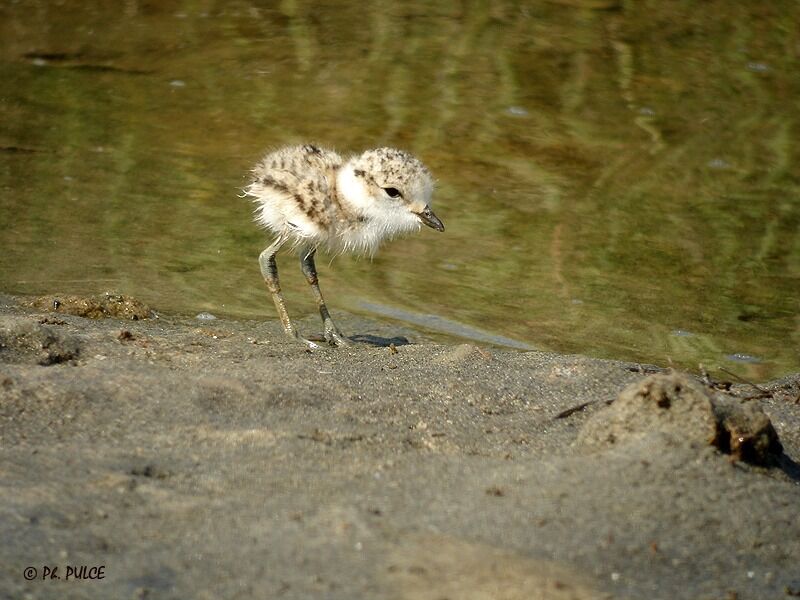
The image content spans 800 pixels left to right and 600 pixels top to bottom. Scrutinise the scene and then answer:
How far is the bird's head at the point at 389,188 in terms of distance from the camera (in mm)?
5199

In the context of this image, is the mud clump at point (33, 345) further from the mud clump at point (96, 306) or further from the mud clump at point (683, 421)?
the mud clump at point (683, 421)

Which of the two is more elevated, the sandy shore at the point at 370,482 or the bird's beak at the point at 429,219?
the sandy shore at the point at 370,482

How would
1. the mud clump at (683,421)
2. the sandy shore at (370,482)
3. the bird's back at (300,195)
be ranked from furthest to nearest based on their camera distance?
1. the bird's back at (300,195)
2. the mud clump at (683,421)
3. the sandy shore at (370,482)

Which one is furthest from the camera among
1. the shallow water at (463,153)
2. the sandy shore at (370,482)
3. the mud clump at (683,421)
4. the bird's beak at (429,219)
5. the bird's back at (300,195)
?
the shallow water at (463,153)

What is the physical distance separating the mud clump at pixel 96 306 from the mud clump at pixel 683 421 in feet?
7.96

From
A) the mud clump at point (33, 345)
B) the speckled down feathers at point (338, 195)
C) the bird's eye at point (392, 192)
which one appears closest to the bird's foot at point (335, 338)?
the speckled down feathers at point (338, 195)

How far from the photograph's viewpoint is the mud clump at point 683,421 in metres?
3.38

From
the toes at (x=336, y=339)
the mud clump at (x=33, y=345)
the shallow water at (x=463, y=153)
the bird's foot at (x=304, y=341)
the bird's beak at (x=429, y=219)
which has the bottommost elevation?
the shallow water at (x=463, y=153)

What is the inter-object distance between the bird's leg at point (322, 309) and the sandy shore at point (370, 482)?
802 mm

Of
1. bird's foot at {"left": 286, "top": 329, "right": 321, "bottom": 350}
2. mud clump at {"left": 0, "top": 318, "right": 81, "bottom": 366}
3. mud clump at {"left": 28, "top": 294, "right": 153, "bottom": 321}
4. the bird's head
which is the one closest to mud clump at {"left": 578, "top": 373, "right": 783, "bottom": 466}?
bird's foot at {"left": 286, "top": 329, "right": 321, "bottom": 350}

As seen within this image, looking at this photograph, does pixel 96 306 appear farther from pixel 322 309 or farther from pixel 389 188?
pixel 389 188

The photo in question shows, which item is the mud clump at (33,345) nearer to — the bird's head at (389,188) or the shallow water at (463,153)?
the shallow water at (463,153)

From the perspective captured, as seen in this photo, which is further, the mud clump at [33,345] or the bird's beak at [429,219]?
the bird's beak at [429,219]

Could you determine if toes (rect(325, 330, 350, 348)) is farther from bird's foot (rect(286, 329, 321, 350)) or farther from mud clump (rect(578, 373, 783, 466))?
mud clump (rect(578, 373, 783, 466))
